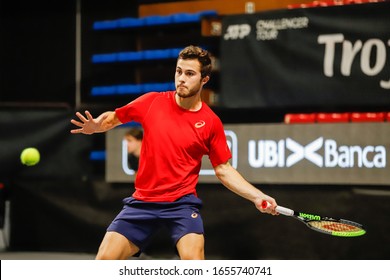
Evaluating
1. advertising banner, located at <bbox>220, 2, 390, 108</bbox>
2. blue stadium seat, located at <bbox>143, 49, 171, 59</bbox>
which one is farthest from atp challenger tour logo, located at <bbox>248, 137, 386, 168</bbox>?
blue stadium seat, located at <bbox>143, 49, 171, 59</bbox>

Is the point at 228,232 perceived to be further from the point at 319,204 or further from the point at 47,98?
the point at 47,98

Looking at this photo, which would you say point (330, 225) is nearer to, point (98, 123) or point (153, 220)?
point (153, 220)

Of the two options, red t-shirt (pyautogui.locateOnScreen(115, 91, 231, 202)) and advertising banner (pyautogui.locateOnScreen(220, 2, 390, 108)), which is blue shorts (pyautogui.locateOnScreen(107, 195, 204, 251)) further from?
advertising banner (pyautogui.locateOnScreen(220, 2, 390, 108))

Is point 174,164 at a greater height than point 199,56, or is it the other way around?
point 199,56

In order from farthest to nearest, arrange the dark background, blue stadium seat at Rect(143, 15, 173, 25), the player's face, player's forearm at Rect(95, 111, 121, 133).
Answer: blue stadium seat at Rect(143, 15, 173, 25)
the dark background
player's forearm at Rect(95, 111, 121, 133)
the player's face

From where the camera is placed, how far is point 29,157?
9234 millimetres

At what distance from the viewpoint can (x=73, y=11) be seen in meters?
11.3

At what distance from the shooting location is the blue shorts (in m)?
4.84

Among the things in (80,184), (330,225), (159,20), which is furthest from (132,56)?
(330,225)

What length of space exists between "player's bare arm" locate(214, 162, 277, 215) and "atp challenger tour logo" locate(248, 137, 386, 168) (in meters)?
3.16

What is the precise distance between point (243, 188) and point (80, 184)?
4.66 m

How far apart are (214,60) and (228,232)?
1.85m

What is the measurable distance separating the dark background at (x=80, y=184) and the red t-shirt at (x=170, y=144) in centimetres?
343

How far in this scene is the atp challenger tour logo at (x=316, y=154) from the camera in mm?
7996
